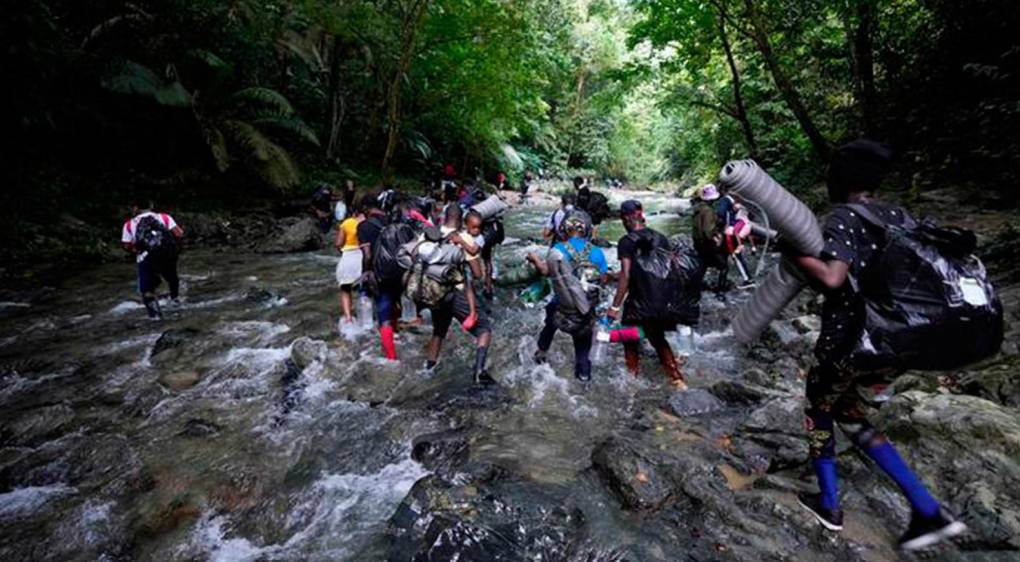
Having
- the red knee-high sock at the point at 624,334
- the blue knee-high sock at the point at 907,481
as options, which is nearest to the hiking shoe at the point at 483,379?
the red knee-high sock at the point at 624,334

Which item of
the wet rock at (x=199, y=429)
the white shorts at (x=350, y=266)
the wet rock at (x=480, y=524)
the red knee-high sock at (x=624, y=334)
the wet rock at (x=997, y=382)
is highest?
the white shorts at (x=350, y=266)

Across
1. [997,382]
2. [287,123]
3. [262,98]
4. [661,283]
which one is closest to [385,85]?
[287,123]

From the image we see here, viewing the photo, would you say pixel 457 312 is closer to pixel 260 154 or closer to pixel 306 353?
pixel 306 353

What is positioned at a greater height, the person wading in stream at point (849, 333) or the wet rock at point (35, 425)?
the person wading in stream at point (849, 333)

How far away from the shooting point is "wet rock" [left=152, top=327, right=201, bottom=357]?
255 inches

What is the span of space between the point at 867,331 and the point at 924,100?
12515 millimetres

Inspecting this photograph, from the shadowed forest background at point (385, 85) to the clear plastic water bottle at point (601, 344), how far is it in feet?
23.6

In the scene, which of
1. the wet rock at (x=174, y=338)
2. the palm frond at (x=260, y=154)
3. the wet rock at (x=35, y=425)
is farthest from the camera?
the palm frond at (x=260, y=154)

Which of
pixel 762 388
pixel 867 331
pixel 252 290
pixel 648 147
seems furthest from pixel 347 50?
pixel 648 147

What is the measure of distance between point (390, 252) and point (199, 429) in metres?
2.51

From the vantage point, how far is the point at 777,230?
235 centimetres

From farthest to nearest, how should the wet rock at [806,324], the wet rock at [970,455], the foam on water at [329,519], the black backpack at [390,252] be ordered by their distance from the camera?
the wet rock at [806,324] < the black backpack at [390,252] < the foam on water at [329,519] < the wet rock at [970,455]

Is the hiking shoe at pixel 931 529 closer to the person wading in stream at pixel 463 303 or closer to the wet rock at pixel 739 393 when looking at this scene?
the wet rock at pixel 739 393

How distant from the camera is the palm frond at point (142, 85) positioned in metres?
11.8
